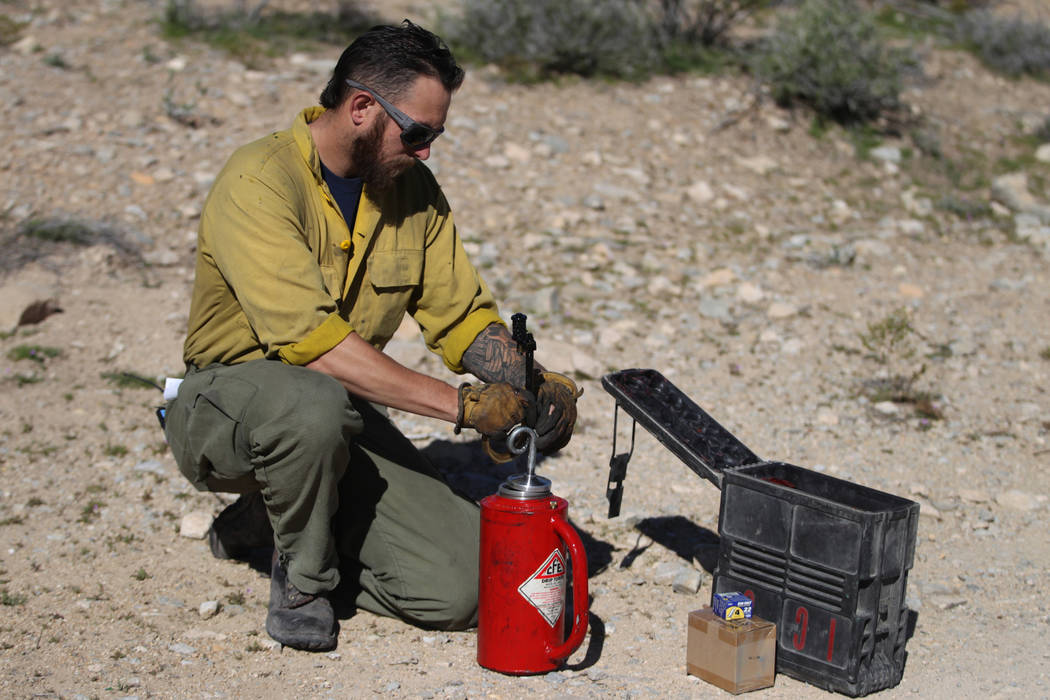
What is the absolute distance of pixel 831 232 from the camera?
6.91 metres

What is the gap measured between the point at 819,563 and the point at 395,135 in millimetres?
1678

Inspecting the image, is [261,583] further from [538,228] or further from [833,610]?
[538,228]

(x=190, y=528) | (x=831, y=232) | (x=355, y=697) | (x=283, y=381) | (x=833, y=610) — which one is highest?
(x=283, y=381)

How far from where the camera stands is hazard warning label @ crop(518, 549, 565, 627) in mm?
2836

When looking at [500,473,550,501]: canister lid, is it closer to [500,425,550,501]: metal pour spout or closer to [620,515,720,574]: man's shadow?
[500,425,550,501]: metal pour spout

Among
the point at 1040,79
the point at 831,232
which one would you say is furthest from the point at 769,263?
the point at 1040,79

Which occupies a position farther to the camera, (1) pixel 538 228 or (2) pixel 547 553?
(1) pixel 538 228

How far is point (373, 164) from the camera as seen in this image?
3188 mm

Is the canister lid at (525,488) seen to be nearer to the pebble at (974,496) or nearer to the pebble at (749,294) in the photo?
the pebble at (974,496)

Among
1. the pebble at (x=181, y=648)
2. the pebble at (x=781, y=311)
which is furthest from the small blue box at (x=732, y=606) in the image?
the pebble at (x=781, y=311)

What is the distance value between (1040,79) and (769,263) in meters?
4.88

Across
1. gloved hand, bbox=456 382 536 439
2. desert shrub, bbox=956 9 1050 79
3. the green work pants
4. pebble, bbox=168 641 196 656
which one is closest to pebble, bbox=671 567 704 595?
the green work pants

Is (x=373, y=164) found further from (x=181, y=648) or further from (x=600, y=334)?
(x=600, y=334)

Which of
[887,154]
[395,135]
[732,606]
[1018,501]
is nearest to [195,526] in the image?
[395,135]
